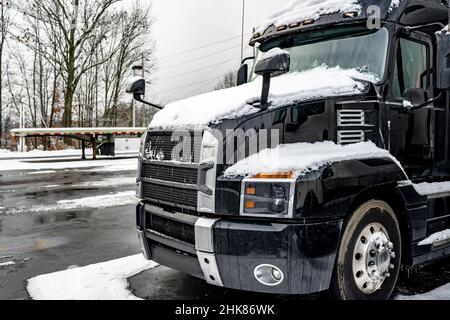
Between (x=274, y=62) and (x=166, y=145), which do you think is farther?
(x=166, y=145)

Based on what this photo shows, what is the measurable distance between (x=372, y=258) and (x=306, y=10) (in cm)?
265

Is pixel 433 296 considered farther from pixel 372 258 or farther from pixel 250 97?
pixel 250 97

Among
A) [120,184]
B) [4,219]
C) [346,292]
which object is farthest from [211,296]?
[120,184]

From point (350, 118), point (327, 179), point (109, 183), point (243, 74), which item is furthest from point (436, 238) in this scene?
point (109, 183)

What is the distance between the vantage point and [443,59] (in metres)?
4.29

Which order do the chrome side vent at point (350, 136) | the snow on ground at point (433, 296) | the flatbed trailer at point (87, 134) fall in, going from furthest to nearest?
the flatbed trailer at point (87, 134) → the snow on ground at point (433, 296) → the chrome side vent at point (350, 136)

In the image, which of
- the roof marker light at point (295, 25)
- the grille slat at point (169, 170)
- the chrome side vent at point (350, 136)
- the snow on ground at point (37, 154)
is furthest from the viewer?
the snow on ground at point (37, 154)

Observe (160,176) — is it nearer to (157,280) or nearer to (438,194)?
(157,280)

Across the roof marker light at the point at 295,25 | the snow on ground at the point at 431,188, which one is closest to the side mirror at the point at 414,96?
the snow on ground at the point at 431,188

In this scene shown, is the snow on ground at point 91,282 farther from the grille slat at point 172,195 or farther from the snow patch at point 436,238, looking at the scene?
the snow patch at point 436,238

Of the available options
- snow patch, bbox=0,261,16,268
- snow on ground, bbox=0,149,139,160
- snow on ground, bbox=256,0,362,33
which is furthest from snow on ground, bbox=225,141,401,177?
snow on ground, bbox=0,149,139,160

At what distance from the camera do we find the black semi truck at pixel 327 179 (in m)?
3.15

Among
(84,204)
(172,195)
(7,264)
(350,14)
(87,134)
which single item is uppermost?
(350,14)

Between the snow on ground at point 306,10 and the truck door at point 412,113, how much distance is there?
62 centimetres
